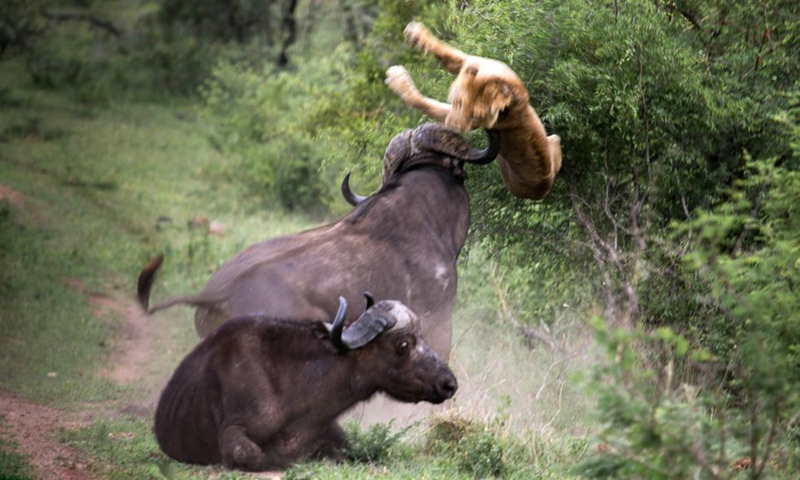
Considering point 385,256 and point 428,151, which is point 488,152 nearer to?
point 428,151

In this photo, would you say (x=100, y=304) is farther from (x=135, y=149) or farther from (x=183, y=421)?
(x=135, y=149)

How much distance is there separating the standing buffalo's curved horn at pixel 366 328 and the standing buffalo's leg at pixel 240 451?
35.7 inches

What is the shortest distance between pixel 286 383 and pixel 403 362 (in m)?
0.82

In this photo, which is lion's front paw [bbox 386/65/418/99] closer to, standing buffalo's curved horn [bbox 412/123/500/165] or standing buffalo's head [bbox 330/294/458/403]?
standing buffalo's curved horn [bbox 412/123/500/165]

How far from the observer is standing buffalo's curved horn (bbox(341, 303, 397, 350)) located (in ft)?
25.2

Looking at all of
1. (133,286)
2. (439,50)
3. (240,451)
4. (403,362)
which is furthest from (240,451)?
(133,286)

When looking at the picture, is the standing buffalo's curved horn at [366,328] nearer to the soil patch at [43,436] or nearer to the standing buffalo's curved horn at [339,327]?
the standing buffalo's curved horn at [339,327]

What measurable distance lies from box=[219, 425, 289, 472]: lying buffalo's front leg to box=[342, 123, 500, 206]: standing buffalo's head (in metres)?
2.66

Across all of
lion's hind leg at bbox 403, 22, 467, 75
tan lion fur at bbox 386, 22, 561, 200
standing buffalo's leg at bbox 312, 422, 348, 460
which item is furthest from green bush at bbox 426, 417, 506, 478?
lion's hind leg at bbox 403, 22, 467, 75

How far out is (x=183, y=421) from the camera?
782cm

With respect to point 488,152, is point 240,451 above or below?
below

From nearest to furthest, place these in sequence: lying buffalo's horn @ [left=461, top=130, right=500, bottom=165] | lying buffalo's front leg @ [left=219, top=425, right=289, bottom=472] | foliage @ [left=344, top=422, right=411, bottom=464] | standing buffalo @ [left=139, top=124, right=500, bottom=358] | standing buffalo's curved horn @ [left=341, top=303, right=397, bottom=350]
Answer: lying buffalo's front leg @ [left=219, top=425, right=289, bottom=472]
standing buffalo's curved horn @ [left=341, top=303, right=397, bottom=350]
foliage @ [left=344, top=422, right=411, bottom=464]
standing buffalo @ [left=139, top=124, right=500, bottom=358]
lying buffalo's horn @ [left=461, top=130, right=500, bottom=165]

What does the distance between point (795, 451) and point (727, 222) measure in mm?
1902

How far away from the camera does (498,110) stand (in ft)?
26.2
